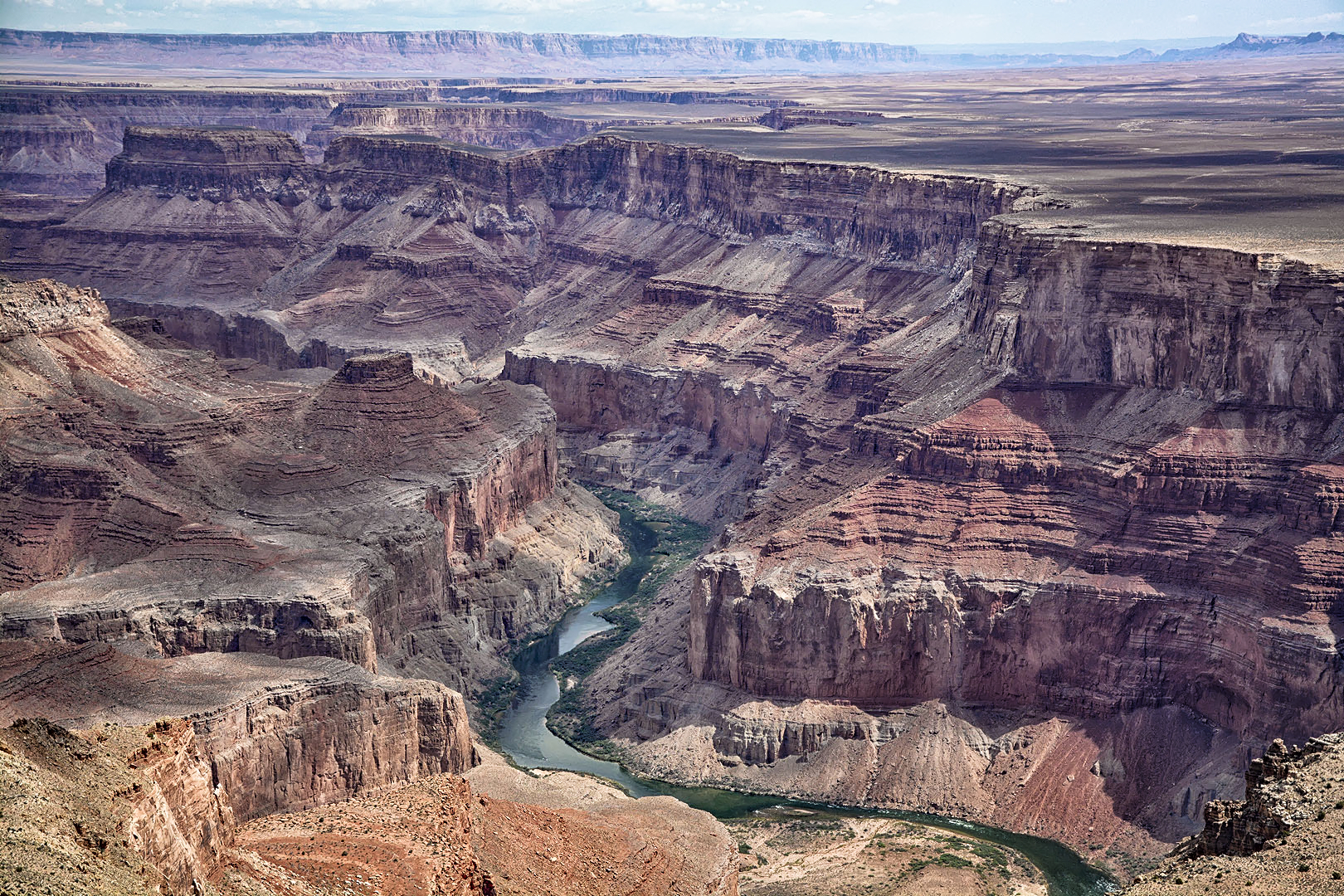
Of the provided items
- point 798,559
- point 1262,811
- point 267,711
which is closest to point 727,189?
point 798,559

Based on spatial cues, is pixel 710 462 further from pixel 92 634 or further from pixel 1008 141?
pixel 1008 141

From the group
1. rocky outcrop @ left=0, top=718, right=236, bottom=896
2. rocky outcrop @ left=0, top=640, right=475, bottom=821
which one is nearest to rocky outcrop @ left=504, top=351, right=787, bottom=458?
rocky outcrop @ left=0, top=640, right=475, bottom=821

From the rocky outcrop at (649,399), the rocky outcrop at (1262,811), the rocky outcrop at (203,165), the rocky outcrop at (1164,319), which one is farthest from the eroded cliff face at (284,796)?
the rocky outcrop at (203,165)

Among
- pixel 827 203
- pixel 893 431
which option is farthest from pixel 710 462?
pixel 893 431

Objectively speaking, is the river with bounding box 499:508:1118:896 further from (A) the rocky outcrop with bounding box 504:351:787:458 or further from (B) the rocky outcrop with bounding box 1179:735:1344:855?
(A) the rocky outcrop with bounding box 504:351:787:458

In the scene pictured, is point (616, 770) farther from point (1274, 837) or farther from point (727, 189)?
point (727, 189)

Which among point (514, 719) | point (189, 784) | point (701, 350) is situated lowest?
point (514, 719)

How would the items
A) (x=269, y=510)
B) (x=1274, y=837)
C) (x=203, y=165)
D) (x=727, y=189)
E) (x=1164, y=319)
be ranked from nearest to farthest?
(x=1274, y=837) → (x=1164, y=319) → (x=269, y=510) → (x=727, y=189) → (x=203, y=165)

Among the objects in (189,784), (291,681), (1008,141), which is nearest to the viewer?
(189,784)
